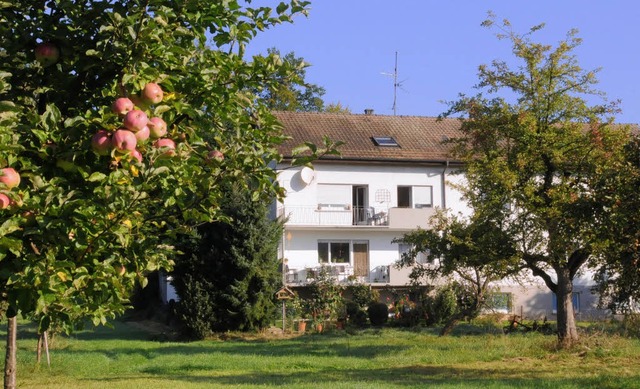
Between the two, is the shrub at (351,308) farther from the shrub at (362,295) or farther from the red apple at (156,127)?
the red apple at (156,127)

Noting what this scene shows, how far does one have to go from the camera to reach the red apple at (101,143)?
5141 millimetres

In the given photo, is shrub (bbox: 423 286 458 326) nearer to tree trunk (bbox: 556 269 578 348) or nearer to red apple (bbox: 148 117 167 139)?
tree trunk (bbox: 556 269 578 348)

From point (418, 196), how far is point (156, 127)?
38.6 m

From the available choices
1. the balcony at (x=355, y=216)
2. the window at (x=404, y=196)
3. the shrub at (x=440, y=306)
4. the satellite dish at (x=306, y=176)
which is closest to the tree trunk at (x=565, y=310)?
the shrub at (x=440, y=306)

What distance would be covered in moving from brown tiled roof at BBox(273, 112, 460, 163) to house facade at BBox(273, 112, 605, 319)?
0.27ft

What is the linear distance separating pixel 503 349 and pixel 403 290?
1706cm

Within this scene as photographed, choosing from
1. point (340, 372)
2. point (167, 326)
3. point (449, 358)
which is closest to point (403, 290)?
point (167, 326)

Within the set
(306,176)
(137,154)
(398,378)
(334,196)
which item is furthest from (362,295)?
(137,154)

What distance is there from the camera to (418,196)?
43.5 m

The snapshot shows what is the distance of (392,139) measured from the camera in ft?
148

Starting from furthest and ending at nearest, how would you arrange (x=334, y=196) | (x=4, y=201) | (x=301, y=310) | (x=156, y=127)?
(x=334, y=196) < (x=301, y=310) < (x=156, y=127) < (x=4, y=201)

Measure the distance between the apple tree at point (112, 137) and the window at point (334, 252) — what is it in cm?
3550

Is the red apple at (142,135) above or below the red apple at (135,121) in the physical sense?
below

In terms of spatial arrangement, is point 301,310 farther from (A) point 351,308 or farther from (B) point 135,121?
(B) point 135,121
